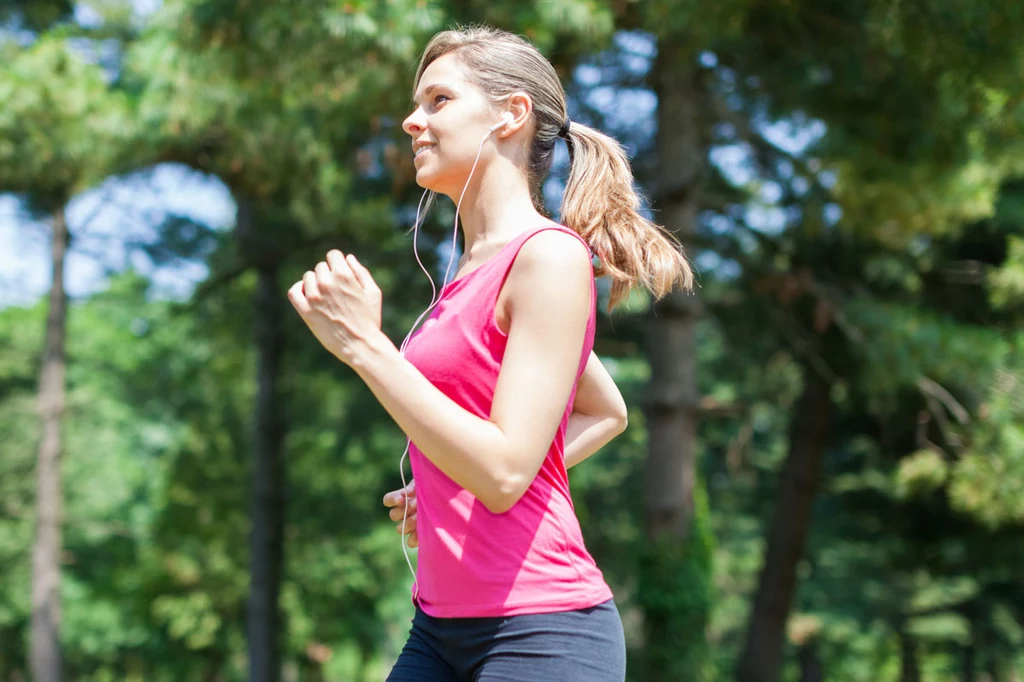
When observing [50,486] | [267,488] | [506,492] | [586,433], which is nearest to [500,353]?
[506,492]

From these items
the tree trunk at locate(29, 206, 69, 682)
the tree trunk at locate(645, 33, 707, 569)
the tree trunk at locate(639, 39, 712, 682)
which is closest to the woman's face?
the tree trunk at locate(639, 39, 712, 682)

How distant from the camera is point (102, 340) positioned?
2645 cm

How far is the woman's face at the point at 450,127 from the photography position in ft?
5.56

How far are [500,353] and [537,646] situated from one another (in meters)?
0.43

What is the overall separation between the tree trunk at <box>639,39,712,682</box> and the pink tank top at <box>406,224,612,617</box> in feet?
24.5

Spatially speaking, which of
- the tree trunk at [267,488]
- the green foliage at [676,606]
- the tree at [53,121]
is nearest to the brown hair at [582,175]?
the green foliage at [676,606]

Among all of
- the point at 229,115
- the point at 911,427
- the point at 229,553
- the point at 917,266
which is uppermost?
the point at 229,115

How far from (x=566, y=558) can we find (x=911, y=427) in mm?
11525

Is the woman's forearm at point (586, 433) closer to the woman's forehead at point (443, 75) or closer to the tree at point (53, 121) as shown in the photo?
the woman's forehead at point (443, 75)

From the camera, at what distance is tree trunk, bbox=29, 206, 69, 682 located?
13.9 metres

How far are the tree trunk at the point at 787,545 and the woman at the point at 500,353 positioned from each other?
1276 cm

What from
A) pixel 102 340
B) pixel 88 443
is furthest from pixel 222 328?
pixel 102 340

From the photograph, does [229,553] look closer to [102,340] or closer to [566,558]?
[102,340]

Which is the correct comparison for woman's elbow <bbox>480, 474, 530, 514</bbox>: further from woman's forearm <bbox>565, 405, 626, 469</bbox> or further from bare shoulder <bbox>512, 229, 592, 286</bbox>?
woman's forearm <bbox>565, 405, 626, 469</bbox>
